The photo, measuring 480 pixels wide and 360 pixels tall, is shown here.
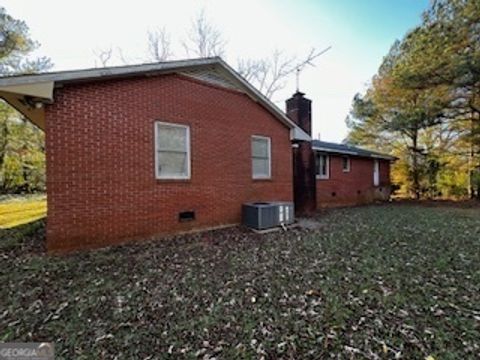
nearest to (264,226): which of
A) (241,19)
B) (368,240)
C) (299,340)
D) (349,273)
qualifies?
(368,240)

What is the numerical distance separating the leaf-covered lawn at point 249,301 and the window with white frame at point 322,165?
7.77 metres

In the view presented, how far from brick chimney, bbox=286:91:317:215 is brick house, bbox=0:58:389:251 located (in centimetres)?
112

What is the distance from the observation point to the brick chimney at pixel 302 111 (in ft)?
36.2

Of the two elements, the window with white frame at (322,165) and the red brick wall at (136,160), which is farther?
the window with white frame at (322,165)

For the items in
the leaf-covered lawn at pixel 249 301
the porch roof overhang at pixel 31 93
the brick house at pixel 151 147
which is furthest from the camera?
the brick house at pixel 151 147

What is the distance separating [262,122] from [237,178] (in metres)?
2.32

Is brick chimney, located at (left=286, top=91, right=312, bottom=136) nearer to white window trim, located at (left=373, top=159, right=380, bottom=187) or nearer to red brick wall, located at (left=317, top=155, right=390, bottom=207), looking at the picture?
red brick wall, located at (left=317, top=155, right=390, bottom=207)

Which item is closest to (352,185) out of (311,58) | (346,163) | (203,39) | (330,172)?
(346,163)

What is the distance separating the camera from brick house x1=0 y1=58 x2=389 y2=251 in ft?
16.6

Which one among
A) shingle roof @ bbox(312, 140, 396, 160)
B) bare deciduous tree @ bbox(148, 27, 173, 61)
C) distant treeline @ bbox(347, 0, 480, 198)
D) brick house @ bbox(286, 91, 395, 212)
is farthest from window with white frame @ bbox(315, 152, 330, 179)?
bare deciduous tree @ bbox(148, 27, 173, 61)

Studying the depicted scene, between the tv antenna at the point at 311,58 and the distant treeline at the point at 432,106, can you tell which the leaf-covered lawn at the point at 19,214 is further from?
the distant treeline at the point at 432,106

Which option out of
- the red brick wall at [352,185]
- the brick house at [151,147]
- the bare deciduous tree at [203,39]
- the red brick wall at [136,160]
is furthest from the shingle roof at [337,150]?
the bare deciduous tree at [203,39]

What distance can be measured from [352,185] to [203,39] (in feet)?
49.9

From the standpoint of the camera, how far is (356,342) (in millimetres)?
2457
